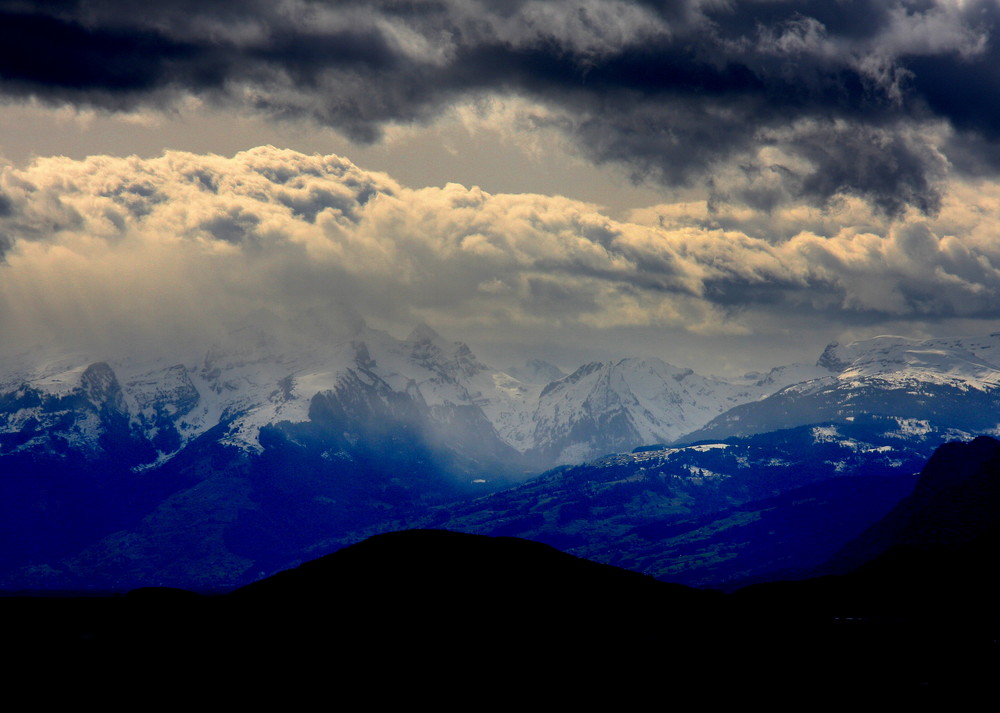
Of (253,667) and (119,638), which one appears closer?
(253,667)

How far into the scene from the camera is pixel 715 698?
171 meters

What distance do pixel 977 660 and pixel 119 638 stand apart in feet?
447

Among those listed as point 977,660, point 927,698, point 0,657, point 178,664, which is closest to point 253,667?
point 178,664

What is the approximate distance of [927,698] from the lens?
170 m

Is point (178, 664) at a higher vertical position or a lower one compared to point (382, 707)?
higher

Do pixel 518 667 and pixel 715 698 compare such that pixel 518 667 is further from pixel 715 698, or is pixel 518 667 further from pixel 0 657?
pixel 0 657

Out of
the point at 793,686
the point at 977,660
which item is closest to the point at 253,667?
the point at 793,686

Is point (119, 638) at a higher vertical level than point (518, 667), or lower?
higher

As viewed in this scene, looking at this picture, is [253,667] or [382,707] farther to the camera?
[253,667]

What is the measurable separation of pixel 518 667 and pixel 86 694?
61.4 metres

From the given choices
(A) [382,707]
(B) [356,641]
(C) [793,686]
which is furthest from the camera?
(B) [356,641]

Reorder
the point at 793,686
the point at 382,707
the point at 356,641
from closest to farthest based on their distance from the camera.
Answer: the point at 382,707, the point at 793,686, the point at 356,641

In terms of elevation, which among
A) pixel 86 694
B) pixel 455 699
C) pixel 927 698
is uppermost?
pixel 86 694

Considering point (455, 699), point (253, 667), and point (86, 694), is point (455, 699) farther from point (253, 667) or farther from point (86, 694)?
point (86, 694)
